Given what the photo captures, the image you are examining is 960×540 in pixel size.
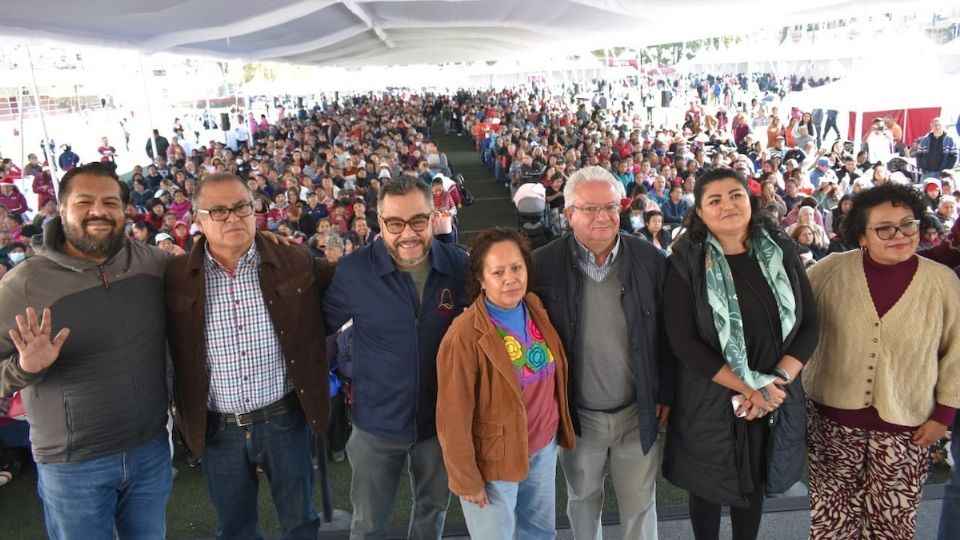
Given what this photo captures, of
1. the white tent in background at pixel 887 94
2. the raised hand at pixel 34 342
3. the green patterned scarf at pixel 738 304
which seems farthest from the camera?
the white tent in background at pixel 887 94

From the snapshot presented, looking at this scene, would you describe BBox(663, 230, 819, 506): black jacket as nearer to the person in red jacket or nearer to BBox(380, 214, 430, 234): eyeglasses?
BBox(380, 214, 430, 234): eyeglasses

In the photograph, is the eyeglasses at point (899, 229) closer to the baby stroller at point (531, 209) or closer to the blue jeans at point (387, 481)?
the blue jeans at point (387, 481)

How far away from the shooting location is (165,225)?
770 centimetres

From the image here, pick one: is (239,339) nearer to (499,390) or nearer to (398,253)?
(398,253)

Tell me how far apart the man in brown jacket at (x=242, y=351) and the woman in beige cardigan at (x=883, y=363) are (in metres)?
1.83

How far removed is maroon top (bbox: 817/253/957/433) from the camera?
2203mm

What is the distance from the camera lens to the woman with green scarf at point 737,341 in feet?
6.95

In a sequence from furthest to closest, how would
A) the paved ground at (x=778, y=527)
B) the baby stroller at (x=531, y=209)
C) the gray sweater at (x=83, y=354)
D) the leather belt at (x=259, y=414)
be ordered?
the baby stroller at (x=531, y=209) < the paved ground at (x=778, y=527) < the leather belt at (x=259, y=414) < the gray sweater at (x=83, y=354)

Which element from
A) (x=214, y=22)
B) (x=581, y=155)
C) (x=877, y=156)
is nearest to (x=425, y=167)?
(x=581, y=155)

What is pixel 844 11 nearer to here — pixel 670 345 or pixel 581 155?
pixel 581 155

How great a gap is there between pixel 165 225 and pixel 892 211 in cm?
750

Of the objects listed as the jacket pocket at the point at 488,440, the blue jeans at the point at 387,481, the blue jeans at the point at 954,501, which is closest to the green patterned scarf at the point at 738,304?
the jacket pocket at the point at 488,440

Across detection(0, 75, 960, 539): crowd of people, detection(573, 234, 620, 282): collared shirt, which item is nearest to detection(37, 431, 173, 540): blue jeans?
detection(0, 75, 960, 539): crowd of people

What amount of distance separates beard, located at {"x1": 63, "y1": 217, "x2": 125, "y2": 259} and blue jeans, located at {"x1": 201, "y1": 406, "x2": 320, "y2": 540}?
26.7 inches
